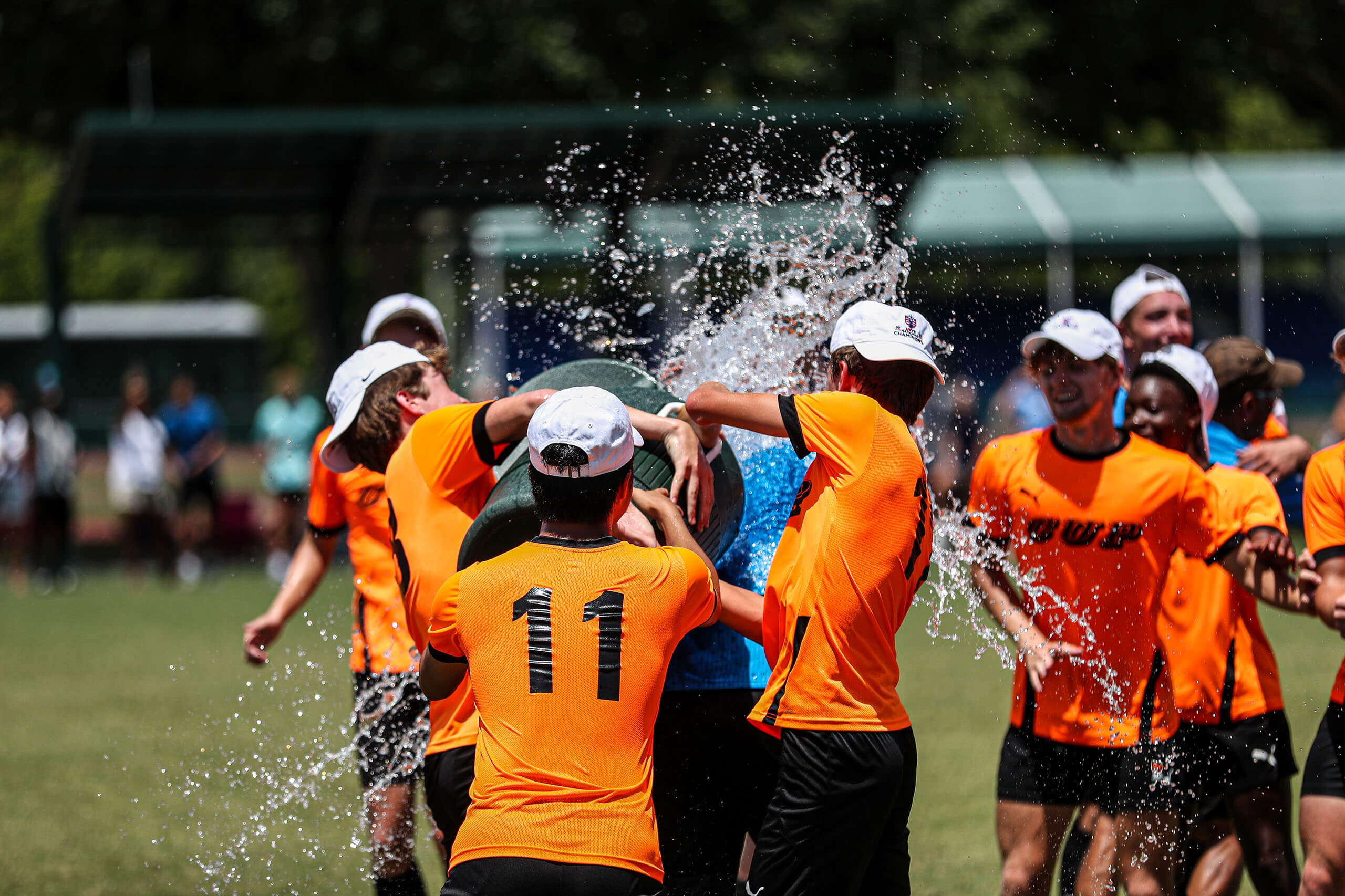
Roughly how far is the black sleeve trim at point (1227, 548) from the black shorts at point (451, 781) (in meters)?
2.39

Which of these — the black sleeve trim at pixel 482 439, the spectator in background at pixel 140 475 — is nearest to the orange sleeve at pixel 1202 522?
the black sleeve trim at pixel 482 439

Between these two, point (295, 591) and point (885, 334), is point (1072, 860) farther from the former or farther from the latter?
point (295, 591)

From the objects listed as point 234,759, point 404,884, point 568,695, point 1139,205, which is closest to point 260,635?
point 404,884

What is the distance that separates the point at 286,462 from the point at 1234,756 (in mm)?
13782

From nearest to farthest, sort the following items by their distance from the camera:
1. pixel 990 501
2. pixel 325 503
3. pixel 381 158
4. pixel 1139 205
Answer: pixel 990 501 → pixel 325 503 → pixel 381 158 → pixel 1139 205

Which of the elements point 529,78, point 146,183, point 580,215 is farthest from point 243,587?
point 580,215

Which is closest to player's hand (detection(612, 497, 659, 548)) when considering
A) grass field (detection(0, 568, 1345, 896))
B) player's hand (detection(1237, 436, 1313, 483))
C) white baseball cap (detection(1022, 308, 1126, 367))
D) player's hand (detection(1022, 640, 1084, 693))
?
player's hand (detection(1022, 640, 1084, 693))

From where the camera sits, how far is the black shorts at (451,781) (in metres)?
4.03

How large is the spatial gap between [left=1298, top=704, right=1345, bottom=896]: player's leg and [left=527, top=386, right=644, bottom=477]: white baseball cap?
245 centimetres

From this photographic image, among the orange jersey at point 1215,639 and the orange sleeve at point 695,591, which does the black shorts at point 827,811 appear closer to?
the orange sleeve at point 695,591

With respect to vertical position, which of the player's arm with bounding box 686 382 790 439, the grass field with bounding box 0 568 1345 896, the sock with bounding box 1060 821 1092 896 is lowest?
the grass field with bounding box 0 568 1345 896

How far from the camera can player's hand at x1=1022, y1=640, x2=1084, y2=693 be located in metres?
4.44

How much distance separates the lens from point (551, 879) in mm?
3029

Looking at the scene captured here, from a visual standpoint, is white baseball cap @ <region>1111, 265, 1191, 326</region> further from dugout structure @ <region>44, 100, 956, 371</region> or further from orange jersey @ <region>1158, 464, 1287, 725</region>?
dugout structure @ <region>44, 100, 956, 371</region>
